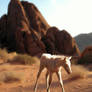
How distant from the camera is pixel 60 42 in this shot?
2630 centimetres

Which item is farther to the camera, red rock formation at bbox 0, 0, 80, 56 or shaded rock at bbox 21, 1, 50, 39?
shaded rock at bbox 21, 1, 50, 39

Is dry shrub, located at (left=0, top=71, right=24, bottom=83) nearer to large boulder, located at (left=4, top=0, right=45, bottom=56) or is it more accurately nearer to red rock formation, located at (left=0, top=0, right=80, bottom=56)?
red rock formation, located at (left=0, top=0, right=80, bottom=56)

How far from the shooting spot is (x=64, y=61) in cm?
407

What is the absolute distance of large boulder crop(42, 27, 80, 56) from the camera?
2531 cm

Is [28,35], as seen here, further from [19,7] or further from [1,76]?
[1,76]

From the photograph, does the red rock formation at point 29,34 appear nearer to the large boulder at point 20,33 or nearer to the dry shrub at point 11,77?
the large boulder at point 20,33

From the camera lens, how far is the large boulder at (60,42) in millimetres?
25312

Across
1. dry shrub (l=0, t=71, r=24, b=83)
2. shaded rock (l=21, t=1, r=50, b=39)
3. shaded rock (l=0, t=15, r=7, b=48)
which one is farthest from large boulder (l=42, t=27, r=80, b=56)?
dry shrub (l=0, t=71, r=24, b=83)

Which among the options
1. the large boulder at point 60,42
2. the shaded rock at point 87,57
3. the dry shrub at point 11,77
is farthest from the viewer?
the large boulder at point 60,42

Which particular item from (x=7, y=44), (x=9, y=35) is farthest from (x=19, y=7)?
(x=7, y=44)

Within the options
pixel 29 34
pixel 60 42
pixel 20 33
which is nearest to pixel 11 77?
pixel 29 34

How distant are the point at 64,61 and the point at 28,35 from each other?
2055 cm

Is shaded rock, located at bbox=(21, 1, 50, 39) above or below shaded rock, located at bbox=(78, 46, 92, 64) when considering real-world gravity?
above

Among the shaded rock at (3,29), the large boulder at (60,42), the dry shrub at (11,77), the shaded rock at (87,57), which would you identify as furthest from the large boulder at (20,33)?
the dry shrub at (11,77)
